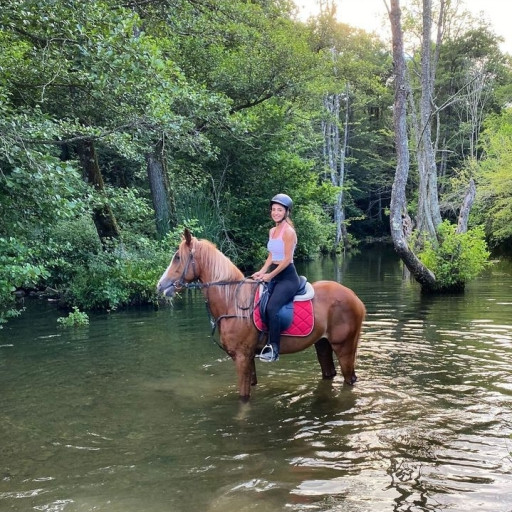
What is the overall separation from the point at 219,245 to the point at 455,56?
3070 cm

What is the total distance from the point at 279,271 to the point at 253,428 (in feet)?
6.53

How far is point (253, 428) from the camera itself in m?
5.52

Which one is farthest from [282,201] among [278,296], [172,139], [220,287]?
[172,139]

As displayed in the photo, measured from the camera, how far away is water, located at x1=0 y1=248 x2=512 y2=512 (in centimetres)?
407

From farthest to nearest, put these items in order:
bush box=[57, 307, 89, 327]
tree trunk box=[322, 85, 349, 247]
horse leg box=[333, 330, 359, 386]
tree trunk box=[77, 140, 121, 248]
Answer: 1. tree trunk box=[322, 85, 349, 247]
2. tree trunk box=[77, 140, 121, 248]
3. bush box=[57, 307, 89, 327]
4. horse leg box=[333, 330, 359, 386]

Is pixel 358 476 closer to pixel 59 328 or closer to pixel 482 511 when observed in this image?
pixel 482 511

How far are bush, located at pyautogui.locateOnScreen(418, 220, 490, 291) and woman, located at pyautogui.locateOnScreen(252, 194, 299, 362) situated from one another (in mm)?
11601

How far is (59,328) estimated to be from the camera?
1155 centimetres

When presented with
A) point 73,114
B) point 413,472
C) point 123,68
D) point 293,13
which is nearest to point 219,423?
point 413,472

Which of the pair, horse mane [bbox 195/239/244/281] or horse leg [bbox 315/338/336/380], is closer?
horse mane [bbox 195/239/244/281]

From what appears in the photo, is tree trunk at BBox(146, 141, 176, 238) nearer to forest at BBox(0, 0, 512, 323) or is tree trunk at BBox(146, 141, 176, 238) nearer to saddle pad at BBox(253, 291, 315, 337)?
forest at BBox(0, 0, 512, 323)

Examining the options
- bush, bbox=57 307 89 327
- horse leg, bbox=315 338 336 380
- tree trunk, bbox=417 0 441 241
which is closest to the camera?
horse leg, bbox=315 338 336 380

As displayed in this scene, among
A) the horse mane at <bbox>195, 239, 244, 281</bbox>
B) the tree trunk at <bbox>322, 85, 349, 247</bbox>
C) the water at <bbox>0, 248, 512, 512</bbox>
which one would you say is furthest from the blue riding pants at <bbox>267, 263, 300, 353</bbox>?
the tree trunk at <bbox>322, 85, 349, 247</bbox>

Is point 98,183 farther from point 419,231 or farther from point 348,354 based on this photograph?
point 419,231
